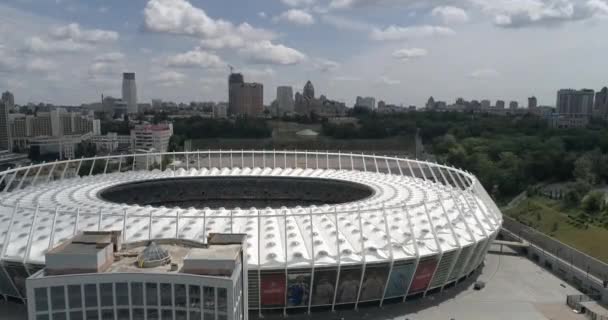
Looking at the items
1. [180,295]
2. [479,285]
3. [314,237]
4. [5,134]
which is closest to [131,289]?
[180,295]

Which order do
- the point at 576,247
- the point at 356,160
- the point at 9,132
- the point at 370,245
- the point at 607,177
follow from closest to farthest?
the point at 370,245, the point at 576,247, the point at 607,177, the point at 356,160, the point at 9,132

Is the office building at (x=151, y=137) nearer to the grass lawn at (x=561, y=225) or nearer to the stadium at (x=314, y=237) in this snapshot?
the stadium at (x=314, y=237)

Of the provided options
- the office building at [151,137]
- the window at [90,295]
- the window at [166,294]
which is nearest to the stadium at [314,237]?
Answer: the window at [166,294]

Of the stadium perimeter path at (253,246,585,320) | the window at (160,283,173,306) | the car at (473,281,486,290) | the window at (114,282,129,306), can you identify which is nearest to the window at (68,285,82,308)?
the window at (114,282,129,306)

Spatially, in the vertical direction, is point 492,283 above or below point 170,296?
below

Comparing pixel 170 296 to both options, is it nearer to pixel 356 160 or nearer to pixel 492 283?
pixel 492 283

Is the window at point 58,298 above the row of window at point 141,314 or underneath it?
above

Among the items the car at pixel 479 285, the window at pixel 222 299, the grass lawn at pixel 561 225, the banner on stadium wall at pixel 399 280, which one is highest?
the window at pixel 222 299

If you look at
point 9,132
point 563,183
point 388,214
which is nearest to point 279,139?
point 563,183
